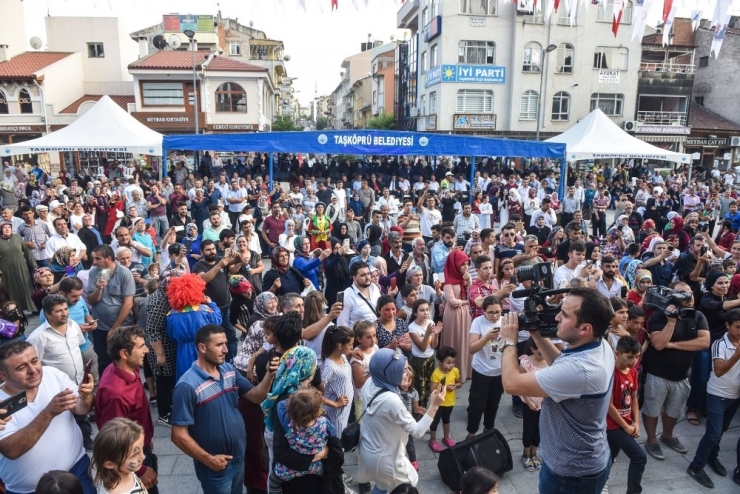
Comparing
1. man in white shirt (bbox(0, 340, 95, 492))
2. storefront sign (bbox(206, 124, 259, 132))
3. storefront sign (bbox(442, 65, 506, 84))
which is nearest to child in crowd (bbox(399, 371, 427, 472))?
man in white shirt (bbox(0, 340, 95, 492))

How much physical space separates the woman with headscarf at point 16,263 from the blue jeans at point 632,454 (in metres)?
7.54

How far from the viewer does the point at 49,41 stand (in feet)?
111

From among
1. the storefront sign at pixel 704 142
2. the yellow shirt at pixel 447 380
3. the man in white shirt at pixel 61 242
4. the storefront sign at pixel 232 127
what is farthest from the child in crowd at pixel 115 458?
the storefront sign at pixel 704 142

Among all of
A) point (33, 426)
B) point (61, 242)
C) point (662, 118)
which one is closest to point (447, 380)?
point (33, 426)

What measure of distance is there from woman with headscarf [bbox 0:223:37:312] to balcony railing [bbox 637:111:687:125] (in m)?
34.0

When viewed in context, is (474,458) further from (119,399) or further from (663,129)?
(663,129)

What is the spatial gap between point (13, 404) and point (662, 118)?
37230 millimetres

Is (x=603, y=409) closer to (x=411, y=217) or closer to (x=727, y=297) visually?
(x=727, y=297)

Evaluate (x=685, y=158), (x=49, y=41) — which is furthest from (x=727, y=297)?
(x=49, y=41)

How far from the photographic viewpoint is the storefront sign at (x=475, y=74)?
29.9 m

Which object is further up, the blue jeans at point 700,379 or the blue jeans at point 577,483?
the blue jeans at point 577,483

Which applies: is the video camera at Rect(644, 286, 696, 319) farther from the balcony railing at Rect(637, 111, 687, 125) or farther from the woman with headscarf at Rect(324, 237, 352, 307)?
the balcony railing at Rect(637, 111, 687, 125)

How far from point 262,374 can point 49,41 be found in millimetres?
39555

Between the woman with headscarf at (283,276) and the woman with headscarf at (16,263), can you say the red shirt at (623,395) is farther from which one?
the woman with headscarf at (16,263)
